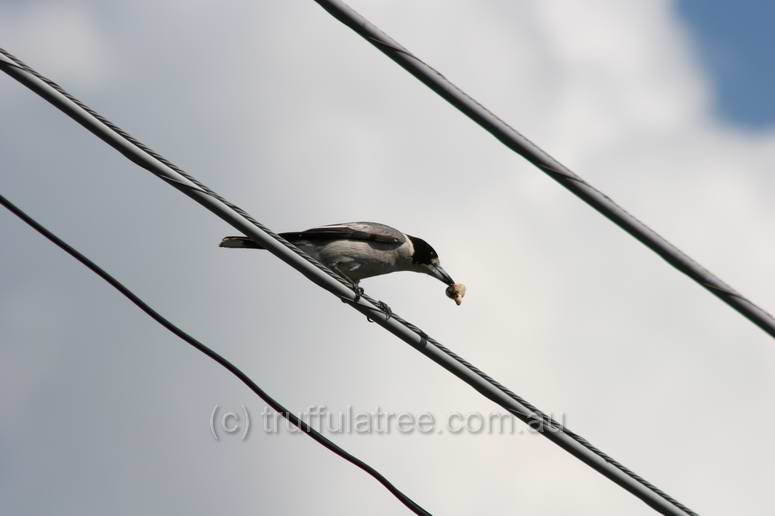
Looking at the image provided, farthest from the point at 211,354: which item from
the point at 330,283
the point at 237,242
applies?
the point at 237,242

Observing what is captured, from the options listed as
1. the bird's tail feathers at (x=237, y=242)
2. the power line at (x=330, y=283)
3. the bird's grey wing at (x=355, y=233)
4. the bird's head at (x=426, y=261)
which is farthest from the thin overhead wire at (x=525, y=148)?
the bird's head at (x=426, y=261)

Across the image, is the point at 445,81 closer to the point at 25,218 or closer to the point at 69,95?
the point at 69,95

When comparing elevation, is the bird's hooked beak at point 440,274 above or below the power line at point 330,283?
above

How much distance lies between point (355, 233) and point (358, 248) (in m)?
0.17

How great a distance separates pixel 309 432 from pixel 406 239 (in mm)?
4569

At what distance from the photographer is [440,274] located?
31.3 feet

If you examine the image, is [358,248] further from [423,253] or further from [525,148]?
[525,148]

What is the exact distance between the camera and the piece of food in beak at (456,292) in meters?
8.85

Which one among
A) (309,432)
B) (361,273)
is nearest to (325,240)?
(361,273)

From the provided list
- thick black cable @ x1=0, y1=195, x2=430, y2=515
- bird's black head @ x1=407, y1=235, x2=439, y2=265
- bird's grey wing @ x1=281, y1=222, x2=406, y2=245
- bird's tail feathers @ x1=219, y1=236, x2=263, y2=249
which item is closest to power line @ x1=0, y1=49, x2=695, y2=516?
thick black cable @ x1=0, y1=195, x2=430, y2=515

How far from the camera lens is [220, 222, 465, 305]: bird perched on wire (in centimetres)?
838

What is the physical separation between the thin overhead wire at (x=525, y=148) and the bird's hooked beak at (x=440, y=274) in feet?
18.5

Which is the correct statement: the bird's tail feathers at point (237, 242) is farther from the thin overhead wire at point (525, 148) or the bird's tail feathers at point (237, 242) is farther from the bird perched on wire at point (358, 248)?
the thin overhead wire at point (525, 148)

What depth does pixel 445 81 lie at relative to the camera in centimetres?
377
